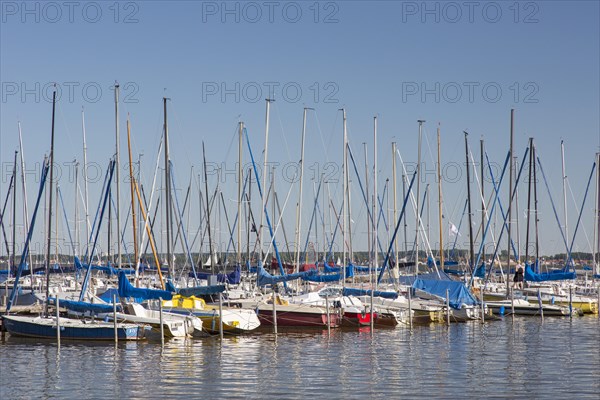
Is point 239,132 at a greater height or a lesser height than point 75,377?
greater

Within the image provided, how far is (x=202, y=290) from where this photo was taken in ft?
145

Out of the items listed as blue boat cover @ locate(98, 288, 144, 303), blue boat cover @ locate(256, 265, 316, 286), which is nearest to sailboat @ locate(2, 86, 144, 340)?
blue boat cover @ locate(98, 288, 144, 303)

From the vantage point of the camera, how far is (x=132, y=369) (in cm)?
3162

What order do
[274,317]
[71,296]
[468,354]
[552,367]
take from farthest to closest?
[71,296], [274,317], [468,354], [552,367]

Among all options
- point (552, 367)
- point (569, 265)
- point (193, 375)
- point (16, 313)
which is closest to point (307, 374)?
point (193, 375)

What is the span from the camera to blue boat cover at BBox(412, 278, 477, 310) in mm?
48750

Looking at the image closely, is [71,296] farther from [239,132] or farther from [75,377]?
[75,377]

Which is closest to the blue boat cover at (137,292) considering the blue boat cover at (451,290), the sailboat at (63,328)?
the sailboat at (63,328)

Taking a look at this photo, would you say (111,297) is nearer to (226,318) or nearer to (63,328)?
(63,328)

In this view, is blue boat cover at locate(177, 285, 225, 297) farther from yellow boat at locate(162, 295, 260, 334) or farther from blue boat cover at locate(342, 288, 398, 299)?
blue boat cover at locate(342, 288, 398, 299)

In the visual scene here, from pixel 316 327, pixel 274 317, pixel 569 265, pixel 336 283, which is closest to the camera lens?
pixel 274 317

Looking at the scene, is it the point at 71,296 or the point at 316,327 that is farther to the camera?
the point at 71,296

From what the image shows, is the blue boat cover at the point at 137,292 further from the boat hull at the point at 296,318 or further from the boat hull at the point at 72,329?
the boat hull at the point at 296,318

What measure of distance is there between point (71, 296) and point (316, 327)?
1276 centimetres
